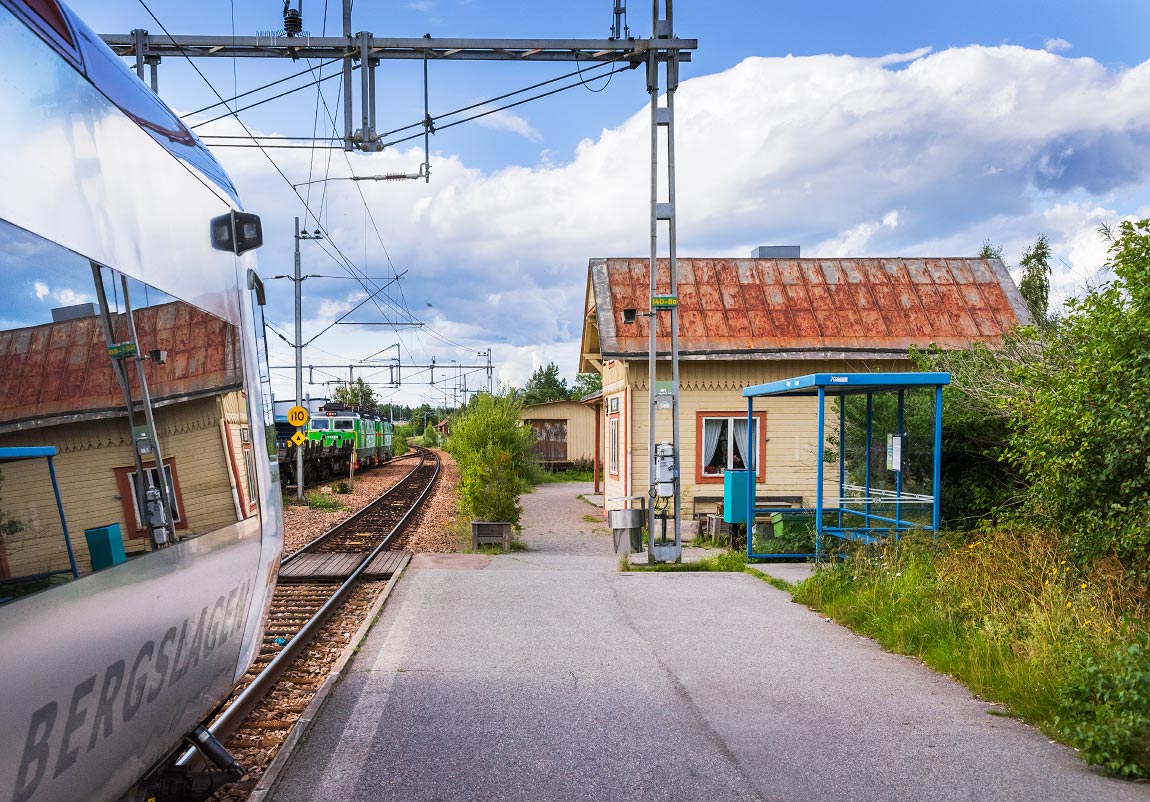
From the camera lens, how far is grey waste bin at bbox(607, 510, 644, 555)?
14008mm

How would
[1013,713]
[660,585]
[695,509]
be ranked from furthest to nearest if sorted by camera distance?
[695,509] < [660,585] < [1013,713]

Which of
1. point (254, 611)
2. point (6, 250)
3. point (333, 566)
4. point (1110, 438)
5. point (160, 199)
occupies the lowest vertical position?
point (333, 566)

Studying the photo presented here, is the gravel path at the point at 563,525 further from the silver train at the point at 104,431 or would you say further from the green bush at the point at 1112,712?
the silver train at the point at 104,431

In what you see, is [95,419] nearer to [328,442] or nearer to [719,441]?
[719,441]

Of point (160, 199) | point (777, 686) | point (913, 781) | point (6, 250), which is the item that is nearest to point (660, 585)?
point (777, 686)

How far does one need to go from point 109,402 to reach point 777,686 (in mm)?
5265

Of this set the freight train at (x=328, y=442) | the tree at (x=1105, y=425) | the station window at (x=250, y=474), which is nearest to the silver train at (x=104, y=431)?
the station window at (x=250, y=474)

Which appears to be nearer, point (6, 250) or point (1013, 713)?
point (6, 250)

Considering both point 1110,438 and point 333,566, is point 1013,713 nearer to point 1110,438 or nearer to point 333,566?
point 1110,438

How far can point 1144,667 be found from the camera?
5.31 meters

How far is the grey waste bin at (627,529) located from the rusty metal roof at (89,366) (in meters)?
10.1

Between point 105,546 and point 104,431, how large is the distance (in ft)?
1.21

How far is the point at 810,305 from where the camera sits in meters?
20.1

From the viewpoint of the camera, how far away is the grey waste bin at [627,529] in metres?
14.0
